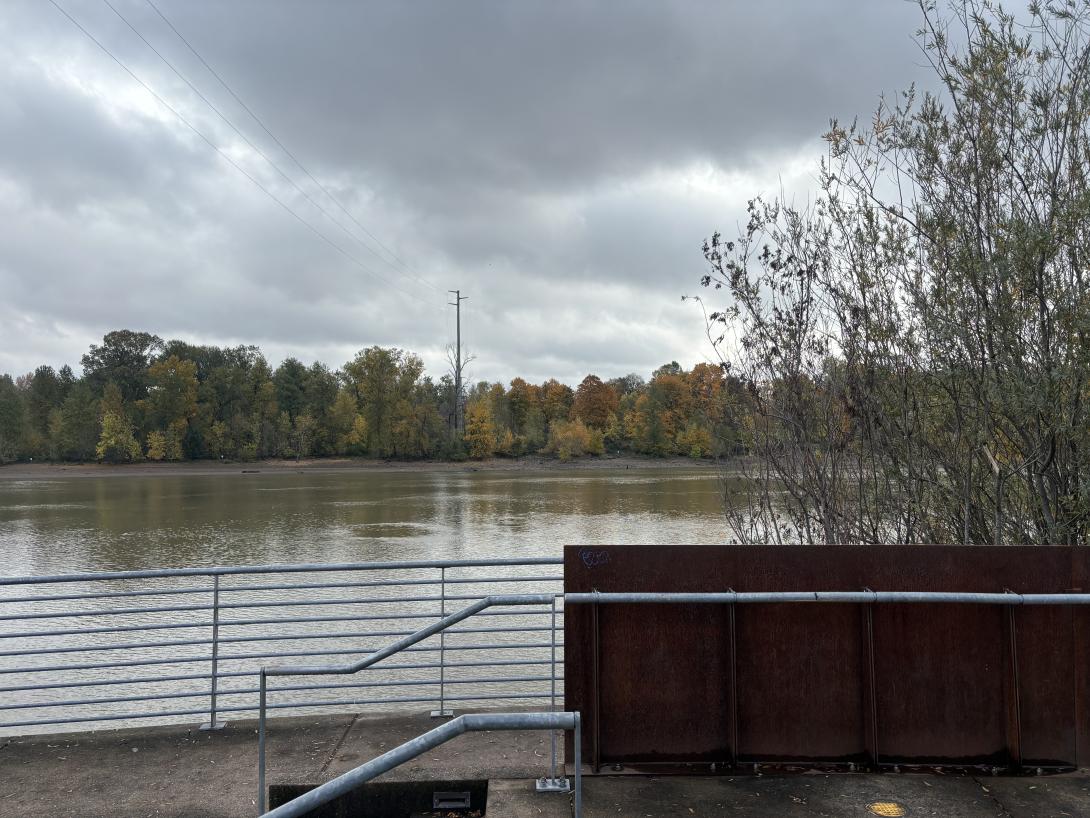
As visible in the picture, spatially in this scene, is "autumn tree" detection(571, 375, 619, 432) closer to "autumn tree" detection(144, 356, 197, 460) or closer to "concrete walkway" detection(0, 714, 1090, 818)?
"autumn tree" detection(144, 356, 197, 460)

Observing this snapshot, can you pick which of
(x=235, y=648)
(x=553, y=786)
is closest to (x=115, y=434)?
(x=235, y=648)

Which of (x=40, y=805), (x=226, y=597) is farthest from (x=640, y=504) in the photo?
(x=40, y=805)

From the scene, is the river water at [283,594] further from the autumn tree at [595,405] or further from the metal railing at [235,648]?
the autumn tree at [595,405]

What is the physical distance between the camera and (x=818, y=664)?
15.7ft

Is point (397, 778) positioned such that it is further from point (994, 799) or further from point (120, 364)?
point (120, 364)

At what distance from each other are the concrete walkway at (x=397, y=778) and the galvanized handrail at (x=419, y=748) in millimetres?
1501

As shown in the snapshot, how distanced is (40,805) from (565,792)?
326 cm

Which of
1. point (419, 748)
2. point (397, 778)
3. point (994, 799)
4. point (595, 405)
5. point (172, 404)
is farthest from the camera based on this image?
point (595, 405)

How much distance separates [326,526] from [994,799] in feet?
88.2

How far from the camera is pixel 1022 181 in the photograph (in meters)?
6.95

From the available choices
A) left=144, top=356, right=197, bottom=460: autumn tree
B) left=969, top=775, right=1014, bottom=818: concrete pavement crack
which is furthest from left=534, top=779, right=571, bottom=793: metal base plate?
left=144, top=356, right=197, bottom=460: autumn tree

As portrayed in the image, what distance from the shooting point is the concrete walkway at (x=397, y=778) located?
438 centimetres

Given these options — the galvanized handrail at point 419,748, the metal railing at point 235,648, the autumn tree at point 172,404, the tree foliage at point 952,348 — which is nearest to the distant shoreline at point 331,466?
the autumn tree at point 172,404

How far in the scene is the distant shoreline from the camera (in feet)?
290
